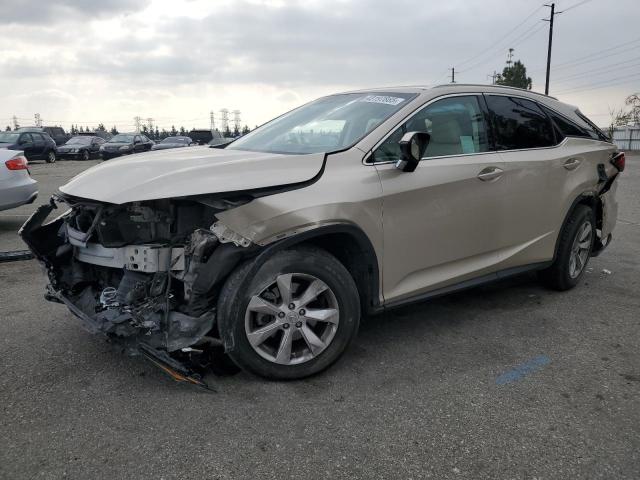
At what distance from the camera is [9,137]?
2256 cm

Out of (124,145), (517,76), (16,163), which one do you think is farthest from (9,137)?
(517,76)

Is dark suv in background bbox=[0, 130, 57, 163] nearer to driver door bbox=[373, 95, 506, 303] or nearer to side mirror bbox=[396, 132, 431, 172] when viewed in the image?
A: driver door bbox=[373, 95, 506, 303]

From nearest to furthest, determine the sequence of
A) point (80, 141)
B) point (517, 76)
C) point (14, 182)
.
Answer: point (14, 182)
point (80, 141)
point (517, 76)

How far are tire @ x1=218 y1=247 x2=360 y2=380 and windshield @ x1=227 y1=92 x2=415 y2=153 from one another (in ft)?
2.76

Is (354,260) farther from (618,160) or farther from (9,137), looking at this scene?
(9,137)

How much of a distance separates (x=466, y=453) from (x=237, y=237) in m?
1.56

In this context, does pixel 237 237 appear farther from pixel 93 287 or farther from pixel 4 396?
pixel 4 396

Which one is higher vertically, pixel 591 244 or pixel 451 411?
pixel 591 244

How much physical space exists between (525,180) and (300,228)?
2.06 meters

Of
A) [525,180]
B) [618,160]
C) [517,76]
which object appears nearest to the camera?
[525,180]

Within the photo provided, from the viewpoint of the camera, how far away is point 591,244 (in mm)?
5039

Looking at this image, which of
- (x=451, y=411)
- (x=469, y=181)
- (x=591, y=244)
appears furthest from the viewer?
(x=591, y=244)

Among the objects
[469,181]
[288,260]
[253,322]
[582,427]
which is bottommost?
[582,427]

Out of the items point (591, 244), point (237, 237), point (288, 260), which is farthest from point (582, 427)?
point (591, 244)
